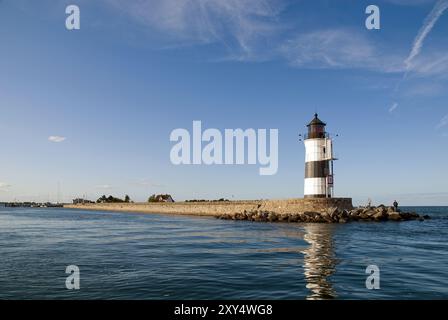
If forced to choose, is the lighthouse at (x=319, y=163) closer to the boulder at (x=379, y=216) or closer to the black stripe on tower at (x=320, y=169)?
the black stripe on tower at (x=320, y=169)

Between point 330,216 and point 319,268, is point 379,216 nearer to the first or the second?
point 330,216

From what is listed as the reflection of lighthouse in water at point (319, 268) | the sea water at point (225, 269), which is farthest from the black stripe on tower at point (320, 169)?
the reflection of lighthouse in water at point (319, 268)

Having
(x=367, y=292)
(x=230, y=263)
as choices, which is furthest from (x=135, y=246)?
(x=367, y=292)

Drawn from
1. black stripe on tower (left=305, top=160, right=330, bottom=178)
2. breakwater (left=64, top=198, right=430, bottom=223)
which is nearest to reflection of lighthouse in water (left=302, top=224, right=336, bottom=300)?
breakwater (left=64, top=198, right=430, bottom=223)

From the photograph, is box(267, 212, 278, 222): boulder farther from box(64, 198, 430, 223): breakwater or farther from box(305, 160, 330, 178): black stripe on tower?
box(305, 160, 330, 178): black stripe on tower

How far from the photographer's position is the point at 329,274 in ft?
41.7

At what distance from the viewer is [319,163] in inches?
1713

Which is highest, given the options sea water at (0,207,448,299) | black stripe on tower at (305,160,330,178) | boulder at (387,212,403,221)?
black stripe on tower at (305,160,330,178)

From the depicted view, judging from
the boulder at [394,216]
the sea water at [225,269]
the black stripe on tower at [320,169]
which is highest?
the black stripe on tower at [320,169]

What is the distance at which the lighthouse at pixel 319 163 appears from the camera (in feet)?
143

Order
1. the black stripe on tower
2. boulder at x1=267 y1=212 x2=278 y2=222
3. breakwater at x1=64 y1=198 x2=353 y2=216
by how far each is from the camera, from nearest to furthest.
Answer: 1. boulder at x1=267 y1=212 x2=278 y2=222
2. breakwater at x1=64 y1=198 x2=353 y2=216
3. the black stripe on tower

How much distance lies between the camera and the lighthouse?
43531 mm

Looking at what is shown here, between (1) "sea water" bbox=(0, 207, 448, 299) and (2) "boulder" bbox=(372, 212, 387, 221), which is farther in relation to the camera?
(2) "boulder" bbox=(372, 212, 387, 221)
